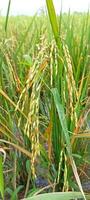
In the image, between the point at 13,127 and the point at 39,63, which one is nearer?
the point at 39,63

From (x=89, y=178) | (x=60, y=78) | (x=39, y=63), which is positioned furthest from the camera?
(x=89, y=178)

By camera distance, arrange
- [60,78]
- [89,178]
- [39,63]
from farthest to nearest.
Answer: [89,178] < [60,78] < [39,63]

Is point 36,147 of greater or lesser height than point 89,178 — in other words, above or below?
above

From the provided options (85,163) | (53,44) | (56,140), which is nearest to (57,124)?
(56,140)

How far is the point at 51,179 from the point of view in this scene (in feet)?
2.92

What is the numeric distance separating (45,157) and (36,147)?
0.25 m

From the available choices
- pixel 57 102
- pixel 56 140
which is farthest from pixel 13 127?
pixel 57 102

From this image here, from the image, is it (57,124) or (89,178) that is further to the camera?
(89,178)

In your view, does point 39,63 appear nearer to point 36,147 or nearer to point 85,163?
point 36,147

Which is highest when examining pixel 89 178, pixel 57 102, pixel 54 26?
pixel 54 26

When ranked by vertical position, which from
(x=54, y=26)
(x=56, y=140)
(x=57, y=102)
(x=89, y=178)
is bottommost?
(x=89, y=178)

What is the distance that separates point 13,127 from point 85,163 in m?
0.19

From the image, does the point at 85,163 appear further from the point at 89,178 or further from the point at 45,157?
the point at 45,157

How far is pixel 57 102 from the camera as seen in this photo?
26.3 inches
